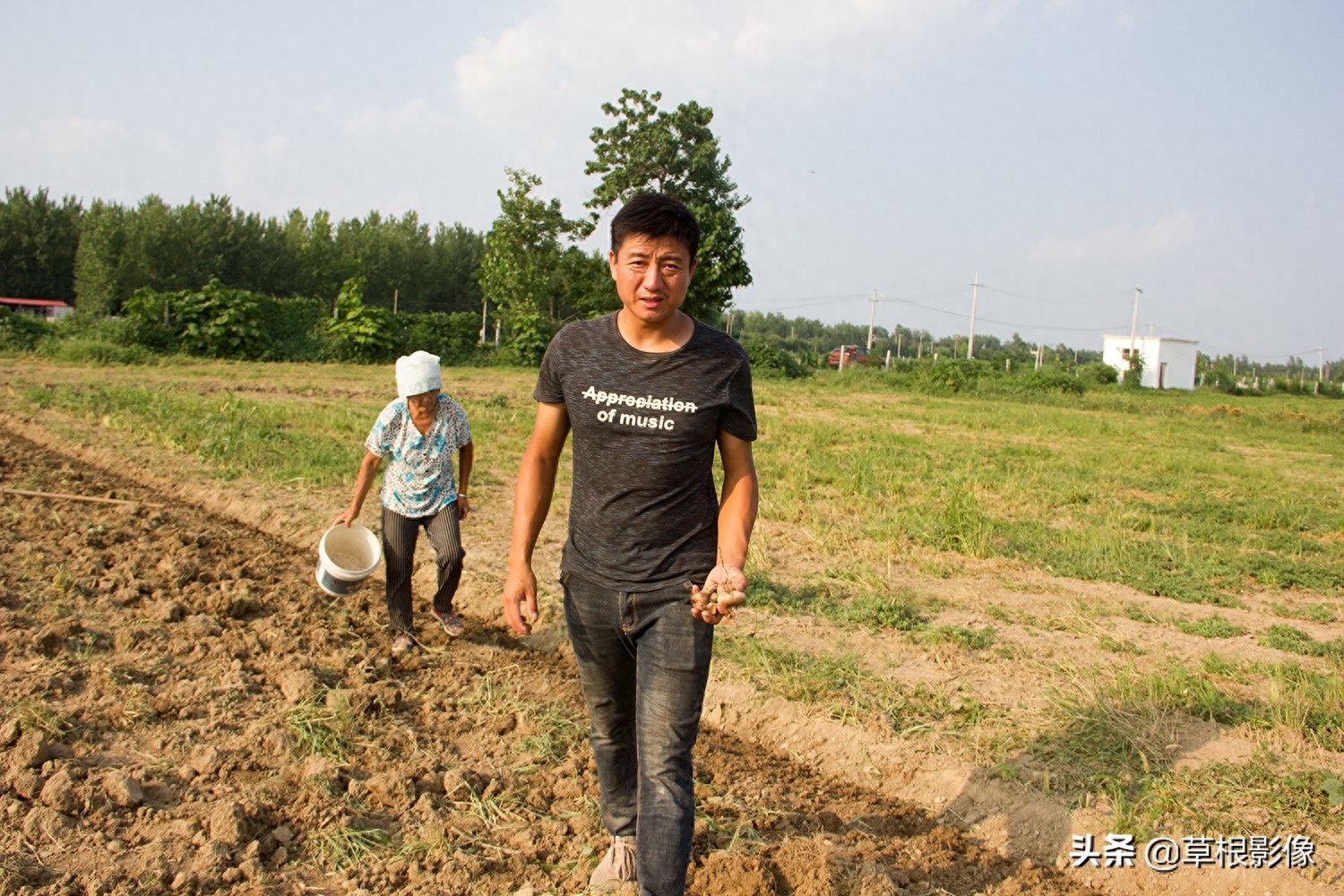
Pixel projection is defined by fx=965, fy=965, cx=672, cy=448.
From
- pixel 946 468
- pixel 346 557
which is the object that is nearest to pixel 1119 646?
pixel 346 557

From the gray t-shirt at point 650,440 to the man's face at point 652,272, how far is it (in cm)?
13

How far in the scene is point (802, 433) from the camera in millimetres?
15070

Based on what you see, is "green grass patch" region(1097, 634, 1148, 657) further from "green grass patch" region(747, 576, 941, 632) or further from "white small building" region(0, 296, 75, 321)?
"white small building" region(0, 296, 75, 321)

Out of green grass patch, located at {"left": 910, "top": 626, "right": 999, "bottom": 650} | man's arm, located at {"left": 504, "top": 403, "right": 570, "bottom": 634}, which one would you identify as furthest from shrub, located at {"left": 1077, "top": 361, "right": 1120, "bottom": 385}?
man's arm, located at {"left": 504, "top": 403, "right": 570, "bottom": 634}

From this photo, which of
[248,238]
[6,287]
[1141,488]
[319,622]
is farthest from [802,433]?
[6,287]

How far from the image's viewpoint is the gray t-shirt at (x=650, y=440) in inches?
103

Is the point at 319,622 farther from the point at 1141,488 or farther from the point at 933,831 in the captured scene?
the point at 1141,488

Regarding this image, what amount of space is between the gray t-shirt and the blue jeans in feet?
0.23

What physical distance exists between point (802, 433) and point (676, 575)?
12595 millimetres

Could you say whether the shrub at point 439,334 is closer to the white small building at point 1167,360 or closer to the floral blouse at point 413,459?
the floral blouse at point 413,459

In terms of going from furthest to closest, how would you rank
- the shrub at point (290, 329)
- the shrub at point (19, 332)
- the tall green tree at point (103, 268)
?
the tall green tree at point (103, 268) → the shrub at point (290, 329) → the shrub at point (19, 332)

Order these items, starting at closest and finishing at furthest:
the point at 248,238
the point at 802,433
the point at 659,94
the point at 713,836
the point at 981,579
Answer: the point at 713,836 → the point at 981,579 → the point at 802,433 → the point at 659,94 → the point at 248,238

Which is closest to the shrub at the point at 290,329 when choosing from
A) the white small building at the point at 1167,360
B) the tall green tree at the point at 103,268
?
the tall green tree at the point at 103,268

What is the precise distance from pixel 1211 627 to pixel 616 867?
13.9 ft
